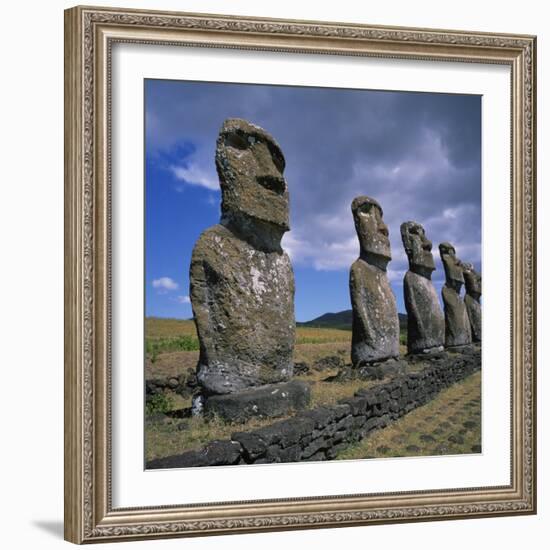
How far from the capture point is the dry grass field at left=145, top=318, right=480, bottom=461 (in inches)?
287

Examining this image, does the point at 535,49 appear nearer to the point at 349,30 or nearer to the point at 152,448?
the point at 349,30

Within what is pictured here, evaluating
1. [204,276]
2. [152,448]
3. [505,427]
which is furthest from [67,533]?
[505,427]

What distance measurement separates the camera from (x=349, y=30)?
24.9 feet

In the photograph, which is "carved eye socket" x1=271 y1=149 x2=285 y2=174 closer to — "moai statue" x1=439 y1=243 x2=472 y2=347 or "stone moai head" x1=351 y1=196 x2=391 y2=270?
"stone moai head" x1=351 y1=196 x2=391 y2=270

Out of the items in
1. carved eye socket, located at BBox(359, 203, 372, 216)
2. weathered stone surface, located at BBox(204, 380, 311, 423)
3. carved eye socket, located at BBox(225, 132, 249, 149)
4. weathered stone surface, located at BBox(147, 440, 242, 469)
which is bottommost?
weathered stone surface, located at BBox(147, 440, 242, 469)

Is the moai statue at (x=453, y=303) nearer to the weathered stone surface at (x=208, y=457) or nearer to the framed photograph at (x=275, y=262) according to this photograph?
the framed photograph at (x=275, y=262)

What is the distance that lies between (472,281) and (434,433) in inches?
59.5

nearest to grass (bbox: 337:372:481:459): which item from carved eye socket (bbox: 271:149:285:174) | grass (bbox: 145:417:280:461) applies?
grass (bbox: 145:417:280:461)

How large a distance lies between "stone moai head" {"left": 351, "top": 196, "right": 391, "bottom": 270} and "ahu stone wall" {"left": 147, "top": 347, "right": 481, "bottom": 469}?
1724 millimetres

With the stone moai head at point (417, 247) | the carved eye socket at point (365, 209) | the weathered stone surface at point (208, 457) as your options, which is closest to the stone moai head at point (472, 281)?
the stone moai head at point (417, 247)

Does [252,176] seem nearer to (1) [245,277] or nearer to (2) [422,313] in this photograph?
(1) [245,277]

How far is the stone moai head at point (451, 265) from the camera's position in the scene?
893 centimetres

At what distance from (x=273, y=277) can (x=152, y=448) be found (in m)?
2.17

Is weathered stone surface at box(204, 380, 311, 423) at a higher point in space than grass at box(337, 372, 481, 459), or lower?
higher
